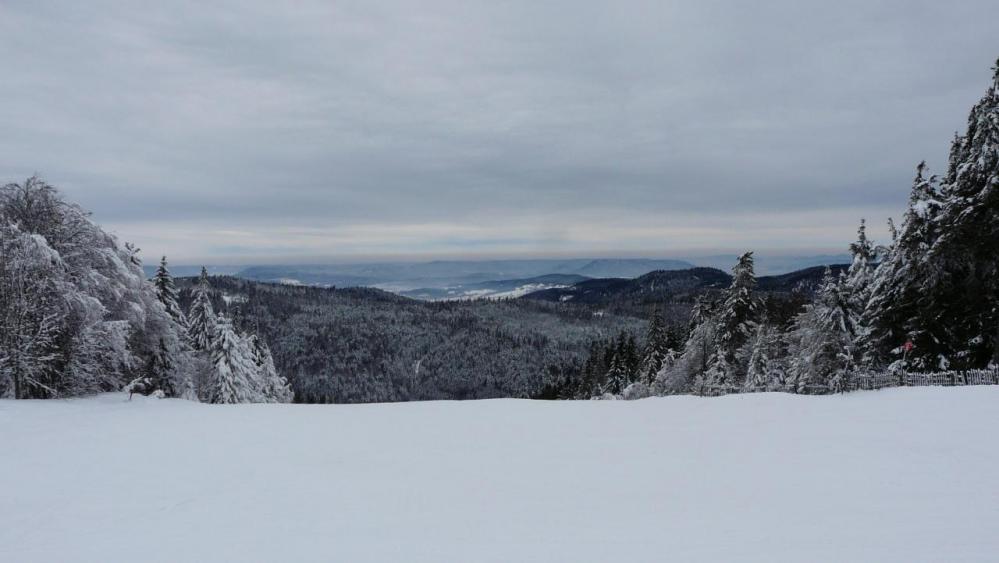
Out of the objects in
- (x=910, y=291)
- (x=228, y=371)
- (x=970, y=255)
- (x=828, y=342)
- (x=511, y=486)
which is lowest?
(x=228, y=371)

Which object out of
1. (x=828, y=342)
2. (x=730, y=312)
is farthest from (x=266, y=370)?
(x=828, y=342)

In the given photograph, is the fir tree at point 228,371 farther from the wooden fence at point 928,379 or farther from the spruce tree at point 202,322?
the wooden fence at point 928,379

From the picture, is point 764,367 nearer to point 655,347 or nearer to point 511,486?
point 655,347

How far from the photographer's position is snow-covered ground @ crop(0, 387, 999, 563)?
23.0ft

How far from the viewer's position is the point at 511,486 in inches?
380

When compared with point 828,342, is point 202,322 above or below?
above

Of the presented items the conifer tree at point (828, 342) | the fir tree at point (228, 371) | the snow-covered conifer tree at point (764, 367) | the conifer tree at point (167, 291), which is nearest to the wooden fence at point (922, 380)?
the conifer tree at point (828, 342)

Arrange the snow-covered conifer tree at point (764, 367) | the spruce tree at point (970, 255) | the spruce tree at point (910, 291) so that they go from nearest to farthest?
the spruce tree at point (970, 255) → the spruce tree at point (910, 291) → the snow-covered conifer tree at point (764, 367)

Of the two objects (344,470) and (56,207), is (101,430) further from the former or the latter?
(56,207)

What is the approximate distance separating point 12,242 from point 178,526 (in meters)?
17.2

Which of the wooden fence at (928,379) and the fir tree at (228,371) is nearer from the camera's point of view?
the wooden fence at (928,379)

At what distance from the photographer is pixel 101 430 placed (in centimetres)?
1384

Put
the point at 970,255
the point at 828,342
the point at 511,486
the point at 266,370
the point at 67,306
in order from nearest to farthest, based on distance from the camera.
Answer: the point at 511,486
the point at 67,306
the point at 970,255
the point at 828,342
the point at 266,370

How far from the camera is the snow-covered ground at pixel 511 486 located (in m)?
7.02
